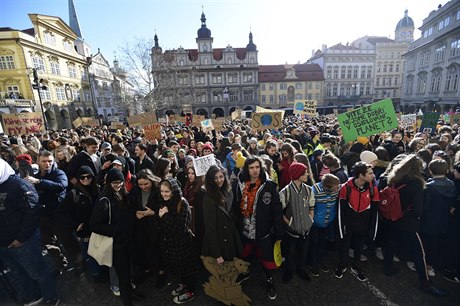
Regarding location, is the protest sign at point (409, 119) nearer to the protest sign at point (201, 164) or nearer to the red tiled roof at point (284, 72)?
the protest sign at point (201, 164)

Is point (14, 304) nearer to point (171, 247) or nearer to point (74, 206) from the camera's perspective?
point (74, 206)

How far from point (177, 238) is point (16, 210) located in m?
2.01

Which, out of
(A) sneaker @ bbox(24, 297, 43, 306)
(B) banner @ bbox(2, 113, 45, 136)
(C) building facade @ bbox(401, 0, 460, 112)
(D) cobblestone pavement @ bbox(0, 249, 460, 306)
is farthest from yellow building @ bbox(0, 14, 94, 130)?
(C) building facade @ bbox(401, 0, 460, 112)

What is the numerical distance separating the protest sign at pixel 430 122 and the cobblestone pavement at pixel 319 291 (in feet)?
20.3

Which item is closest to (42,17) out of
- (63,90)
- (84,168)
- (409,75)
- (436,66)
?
(63,90)

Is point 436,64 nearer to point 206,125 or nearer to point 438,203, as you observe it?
point 206,125

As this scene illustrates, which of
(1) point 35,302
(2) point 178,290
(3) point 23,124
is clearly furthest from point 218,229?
(3) point 23,124

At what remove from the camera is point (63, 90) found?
34.8 m

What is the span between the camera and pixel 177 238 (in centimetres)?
308

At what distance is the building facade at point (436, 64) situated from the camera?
97.3ft

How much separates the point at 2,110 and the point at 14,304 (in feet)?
88.8

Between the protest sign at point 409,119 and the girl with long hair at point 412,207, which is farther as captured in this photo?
the protest sign at point 409,119

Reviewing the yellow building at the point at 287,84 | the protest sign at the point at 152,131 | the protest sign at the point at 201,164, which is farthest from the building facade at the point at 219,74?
the protest sign at the point at 201,164

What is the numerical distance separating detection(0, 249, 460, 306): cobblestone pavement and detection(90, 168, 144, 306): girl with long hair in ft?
1.76
